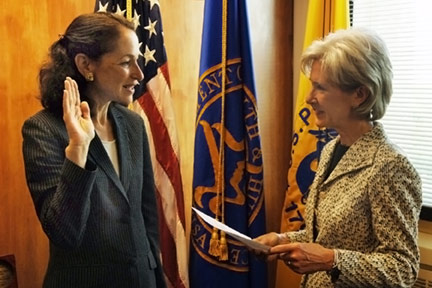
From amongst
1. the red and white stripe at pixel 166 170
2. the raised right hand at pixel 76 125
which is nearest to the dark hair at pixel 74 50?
the raised right hand at pixel 76 125

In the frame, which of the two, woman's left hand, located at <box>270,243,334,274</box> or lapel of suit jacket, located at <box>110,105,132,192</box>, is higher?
lapel of suit jacket, located at <box>110,105,132,192</box>

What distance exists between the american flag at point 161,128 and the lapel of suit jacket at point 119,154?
0.48 m

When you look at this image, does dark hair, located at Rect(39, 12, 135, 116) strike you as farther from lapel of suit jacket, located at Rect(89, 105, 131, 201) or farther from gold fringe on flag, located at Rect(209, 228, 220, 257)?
gold fringe on flag, located at Rect(209, 228, 220, 257)

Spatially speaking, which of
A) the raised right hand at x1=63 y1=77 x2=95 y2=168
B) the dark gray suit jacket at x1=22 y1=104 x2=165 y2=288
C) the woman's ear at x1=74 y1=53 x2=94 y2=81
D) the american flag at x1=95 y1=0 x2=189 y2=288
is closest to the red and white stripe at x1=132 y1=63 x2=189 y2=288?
the american flag at x1=95 y1=0 x2=189 y2=288

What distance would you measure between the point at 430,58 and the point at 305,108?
662 mm

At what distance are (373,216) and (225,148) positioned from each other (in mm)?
1100

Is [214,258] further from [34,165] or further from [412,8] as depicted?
[412,8]

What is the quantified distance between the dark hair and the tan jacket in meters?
0.84

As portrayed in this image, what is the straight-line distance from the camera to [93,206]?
4.46 ft

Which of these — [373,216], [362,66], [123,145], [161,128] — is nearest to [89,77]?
[123,145]

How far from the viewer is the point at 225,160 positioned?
228 cm

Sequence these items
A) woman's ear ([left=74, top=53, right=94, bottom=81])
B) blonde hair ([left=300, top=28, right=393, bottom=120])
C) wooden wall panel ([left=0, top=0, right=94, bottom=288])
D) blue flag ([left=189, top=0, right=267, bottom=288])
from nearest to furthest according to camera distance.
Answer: blonde hair ([left=300, top=28, right=393, bottom=120]) < woman's ear ([left=74, top=53, right=94, bottom=81]) < wooden wall panel ([left=0, top=0, right=94, bottom=288]) < blue flag ([left=189, top=0, right=267, bottom=288])

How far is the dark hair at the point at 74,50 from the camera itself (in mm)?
1414

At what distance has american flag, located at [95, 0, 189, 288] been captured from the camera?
201cm
